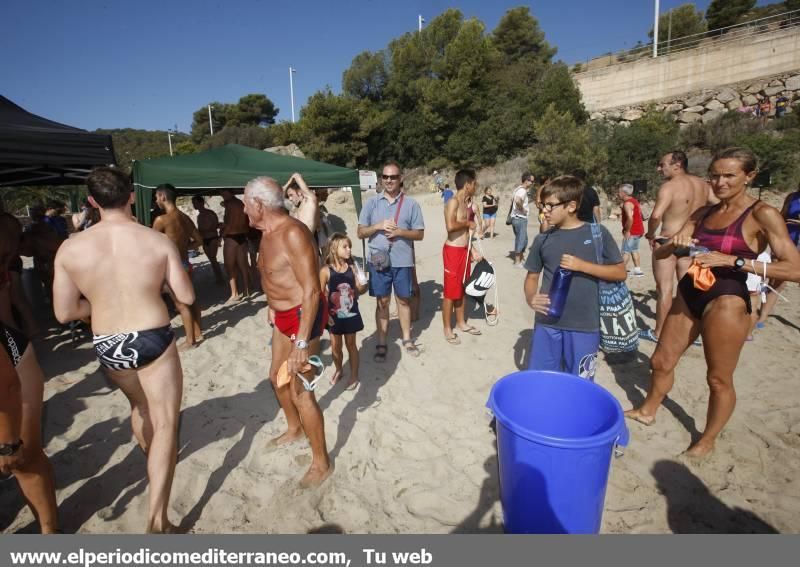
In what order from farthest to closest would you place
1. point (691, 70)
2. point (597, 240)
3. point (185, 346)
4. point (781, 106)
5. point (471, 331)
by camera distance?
point (691, 70) < point (781, 106) < point (471, 331) < point (185, 346) < point (597, 240)

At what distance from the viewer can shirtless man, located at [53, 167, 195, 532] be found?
2.03m

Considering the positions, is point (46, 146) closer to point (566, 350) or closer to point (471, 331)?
point (471, 331)

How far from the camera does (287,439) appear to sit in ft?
10.2

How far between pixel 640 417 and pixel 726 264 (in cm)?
144

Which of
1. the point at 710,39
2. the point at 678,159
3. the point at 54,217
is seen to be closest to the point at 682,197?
the point at 678,159

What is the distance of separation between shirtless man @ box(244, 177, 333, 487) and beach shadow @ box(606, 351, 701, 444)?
2.73m

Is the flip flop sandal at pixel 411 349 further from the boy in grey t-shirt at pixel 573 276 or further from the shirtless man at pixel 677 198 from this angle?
the shirtless man at pixel 677 198

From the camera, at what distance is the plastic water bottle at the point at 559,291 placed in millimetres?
2609

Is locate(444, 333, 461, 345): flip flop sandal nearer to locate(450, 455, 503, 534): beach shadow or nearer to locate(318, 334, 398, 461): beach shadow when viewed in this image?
locate(318, 334, 398, 461): beach shadow

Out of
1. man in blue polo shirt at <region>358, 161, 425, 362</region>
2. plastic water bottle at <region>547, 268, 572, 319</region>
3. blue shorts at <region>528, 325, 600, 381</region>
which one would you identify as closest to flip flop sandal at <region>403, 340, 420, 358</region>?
man in blue polo shirt at <region>358, 161, 425, 362</region>

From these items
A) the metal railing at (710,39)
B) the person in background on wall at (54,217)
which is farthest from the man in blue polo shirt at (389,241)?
the metal railing at (710,39)

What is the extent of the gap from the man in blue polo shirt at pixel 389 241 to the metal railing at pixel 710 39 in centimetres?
2886

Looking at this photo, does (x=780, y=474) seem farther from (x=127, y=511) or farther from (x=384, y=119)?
(x=384, y=119)
